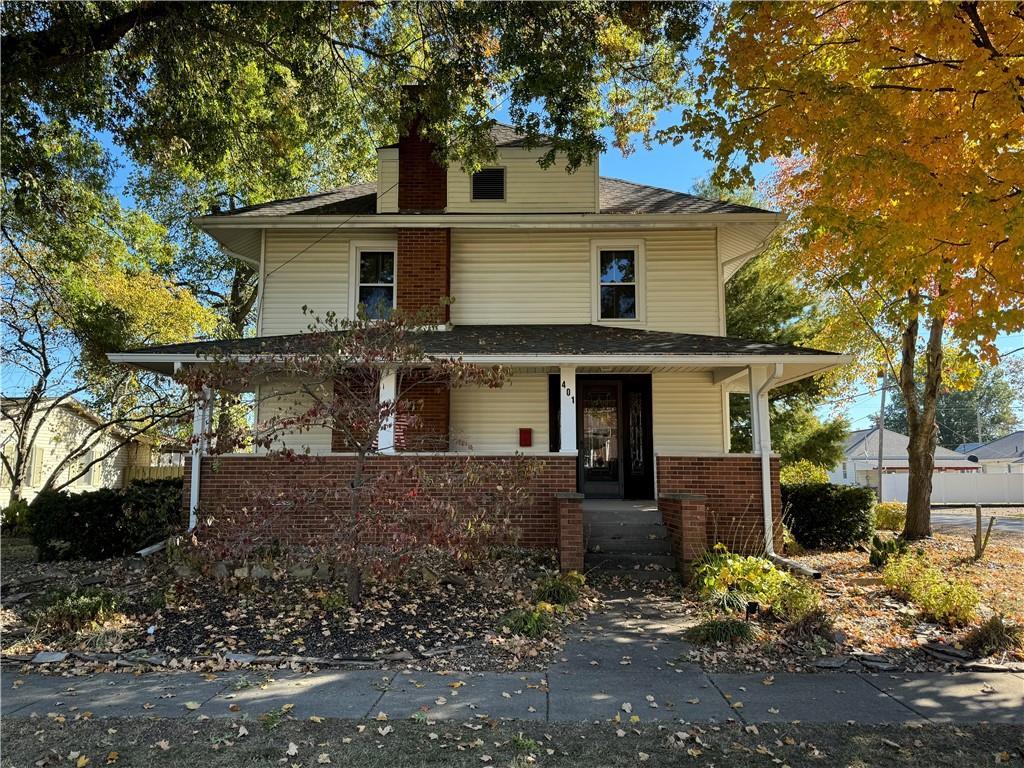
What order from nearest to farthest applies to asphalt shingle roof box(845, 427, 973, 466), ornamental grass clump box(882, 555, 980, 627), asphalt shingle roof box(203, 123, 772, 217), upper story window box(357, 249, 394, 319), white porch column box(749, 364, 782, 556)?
1. ornamental grass clump box(882, 555, 980, 627)
2. white porch column box(749, 364, 782, 556)
3. asphalt shingle roof box(203, 123, 772, 217)
4. upper story window box(357, 249, 394, 319)
5. asphalt shingle roof box(845, 427, 973, 466)

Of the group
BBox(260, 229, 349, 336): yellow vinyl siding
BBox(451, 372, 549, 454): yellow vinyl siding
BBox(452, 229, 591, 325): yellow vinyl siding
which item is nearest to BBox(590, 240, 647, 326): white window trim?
BBox(452, 229, 591, 325): yellow vinyl siding

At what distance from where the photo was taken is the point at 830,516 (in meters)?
11.8

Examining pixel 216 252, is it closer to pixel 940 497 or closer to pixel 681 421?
pixel 681 421

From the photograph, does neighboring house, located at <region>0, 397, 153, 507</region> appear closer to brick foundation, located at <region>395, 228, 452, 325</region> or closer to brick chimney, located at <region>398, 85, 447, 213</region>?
brick foundation, located at <region>395, 228, 452, 325</region>

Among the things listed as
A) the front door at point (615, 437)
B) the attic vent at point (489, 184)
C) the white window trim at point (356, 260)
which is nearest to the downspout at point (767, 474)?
the front door at point (615, 437)

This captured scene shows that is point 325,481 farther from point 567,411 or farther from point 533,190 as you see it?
point 533,190

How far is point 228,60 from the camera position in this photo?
9.95 metres

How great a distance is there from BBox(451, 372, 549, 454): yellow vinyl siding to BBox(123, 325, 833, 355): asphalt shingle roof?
0.98 metres

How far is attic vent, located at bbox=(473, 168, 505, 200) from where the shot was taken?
1262 cm

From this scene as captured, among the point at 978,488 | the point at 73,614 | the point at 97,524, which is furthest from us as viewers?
the point at 978,488

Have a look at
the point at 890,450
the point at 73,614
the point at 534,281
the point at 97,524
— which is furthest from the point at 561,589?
the point at 890,450

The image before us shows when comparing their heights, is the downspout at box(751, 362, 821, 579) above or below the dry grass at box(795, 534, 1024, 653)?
above

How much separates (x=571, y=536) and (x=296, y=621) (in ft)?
12.1

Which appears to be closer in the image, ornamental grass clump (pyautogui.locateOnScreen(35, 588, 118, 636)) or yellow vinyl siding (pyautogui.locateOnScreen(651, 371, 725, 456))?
ornamental grass clump (pyautogui.locateOnScreen(35, 588, 118, 636))
